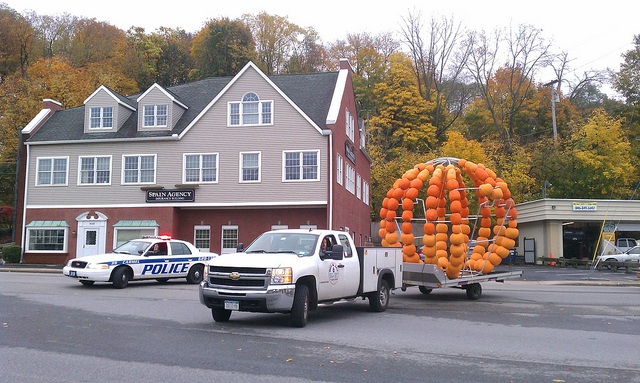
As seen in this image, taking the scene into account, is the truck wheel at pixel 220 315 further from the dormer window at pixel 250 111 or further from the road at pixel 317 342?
the dormer window at pixel 250 111

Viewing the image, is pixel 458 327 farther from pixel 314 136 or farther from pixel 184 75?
pixel 184 75

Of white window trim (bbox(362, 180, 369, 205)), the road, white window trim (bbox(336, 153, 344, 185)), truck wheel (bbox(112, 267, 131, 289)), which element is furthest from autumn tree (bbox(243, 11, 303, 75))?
the road

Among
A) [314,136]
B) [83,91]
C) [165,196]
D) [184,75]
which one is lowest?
[165,196]

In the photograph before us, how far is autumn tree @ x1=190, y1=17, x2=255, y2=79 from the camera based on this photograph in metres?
62.8

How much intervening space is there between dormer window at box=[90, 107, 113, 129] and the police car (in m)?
15.9

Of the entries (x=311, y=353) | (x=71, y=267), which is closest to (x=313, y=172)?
(x=71, y=267)

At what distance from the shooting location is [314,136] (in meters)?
31.1

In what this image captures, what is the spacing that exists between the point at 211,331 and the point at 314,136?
21680mm

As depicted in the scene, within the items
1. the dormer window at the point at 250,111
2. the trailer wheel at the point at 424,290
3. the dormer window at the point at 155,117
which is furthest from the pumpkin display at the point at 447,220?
the dormer window at the point at 155,117

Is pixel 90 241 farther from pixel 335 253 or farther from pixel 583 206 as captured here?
pixel 583 206

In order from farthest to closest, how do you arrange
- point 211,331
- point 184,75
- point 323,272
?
1. point 184,75
2. point 323,272
3. point 211,331

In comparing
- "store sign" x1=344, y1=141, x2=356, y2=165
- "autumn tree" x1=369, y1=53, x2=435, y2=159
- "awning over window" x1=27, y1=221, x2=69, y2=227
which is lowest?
"awning over window" x1=27, y1=221, x2=69, y2=227

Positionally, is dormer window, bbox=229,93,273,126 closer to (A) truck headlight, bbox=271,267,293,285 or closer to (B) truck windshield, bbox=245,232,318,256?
(B) truck windshield, bbox=245,232,318,256

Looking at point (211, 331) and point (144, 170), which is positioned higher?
point (144, 170)
